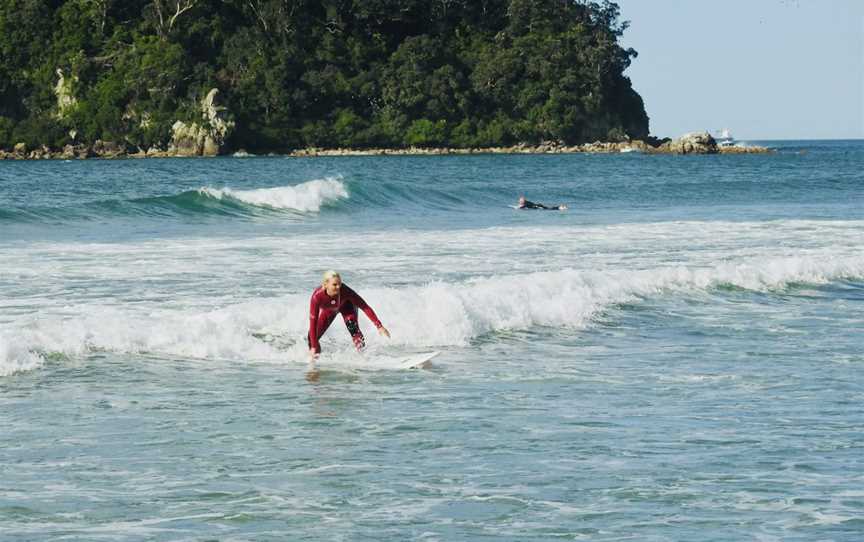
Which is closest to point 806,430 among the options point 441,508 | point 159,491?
point 441,508

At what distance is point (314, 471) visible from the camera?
7.92 meters

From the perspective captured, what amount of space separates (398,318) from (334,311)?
2089mm

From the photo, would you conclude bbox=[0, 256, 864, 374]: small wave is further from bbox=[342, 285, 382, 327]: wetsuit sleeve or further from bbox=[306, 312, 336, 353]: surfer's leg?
bbox=[342, 285, 382, 327]: wetsuit sleeve

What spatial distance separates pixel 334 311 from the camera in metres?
12.1

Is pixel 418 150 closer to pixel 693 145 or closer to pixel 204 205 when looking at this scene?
→ pixel 693 145

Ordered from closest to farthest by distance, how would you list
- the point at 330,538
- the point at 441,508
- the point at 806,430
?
the point at 330,538, the point at 441,508, the point at 806,430

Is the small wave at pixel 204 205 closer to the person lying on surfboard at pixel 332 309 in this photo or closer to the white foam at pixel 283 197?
the white foam at pixel 283 197

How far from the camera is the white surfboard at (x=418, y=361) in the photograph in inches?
457

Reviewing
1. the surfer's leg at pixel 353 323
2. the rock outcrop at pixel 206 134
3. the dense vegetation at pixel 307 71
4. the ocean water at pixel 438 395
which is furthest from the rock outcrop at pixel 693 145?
the surfer's leg at pixel 353 323

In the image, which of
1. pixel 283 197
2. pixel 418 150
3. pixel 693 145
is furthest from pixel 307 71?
pixel 283 197

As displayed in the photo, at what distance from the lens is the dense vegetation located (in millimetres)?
115000

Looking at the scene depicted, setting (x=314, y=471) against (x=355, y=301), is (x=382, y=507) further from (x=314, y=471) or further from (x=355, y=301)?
(x=355, y=301)

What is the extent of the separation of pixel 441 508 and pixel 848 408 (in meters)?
4.04

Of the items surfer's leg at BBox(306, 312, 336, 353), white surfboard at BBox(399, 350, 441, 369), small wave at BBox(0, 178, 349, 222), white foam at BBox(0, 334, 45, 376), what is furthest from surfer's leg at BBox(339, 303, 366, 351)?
small wave at BBox(0, 178, 349, 222)
